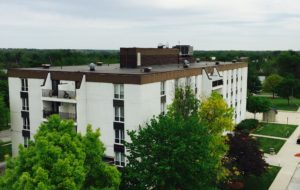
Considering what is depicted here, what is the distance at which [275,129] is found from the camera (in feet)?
184

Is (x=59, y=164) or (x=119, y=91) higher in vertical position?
(x=119, y=91)

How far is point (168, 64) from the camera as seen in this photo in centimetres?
4866

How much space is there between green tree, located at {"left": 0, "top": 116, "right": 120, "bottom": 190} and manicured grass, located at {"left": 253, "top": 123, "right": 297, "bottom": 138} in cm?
3802

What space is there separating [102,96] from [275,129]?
3311cm

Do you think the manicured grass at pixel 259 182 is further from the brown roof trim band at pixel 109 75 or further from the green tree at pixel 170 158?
the brown roof trim band at pixel 109 75

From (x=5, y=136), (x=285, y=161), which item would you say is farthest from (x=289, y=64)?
(x=5, y=136)

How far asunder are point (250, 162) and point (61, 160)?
59.2ft

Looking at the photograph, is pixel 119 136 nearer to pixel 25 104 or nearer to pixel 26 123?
pixel 26 123

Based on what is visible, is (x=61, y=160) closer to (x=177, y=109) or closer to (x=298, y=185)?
(x=177, y=109)

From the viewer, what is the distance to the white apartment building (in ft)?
106

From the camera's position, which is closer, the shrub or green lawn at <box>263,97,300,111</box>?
the shrub

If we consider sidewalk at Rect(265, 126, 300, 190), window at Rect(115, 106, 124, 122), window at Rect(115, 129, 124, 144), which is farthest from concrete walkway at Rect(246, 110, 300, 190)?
window at Rect(115, 106, 124, 122)

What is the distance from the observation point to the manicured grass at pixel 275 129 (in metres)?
53.2

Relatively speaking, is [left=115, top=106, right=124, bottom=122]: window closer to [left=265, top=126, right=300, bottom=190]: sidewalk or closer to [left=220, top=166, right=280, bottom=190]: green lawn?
[left=220, top=166, right=280, bottom=190]: green lawn
